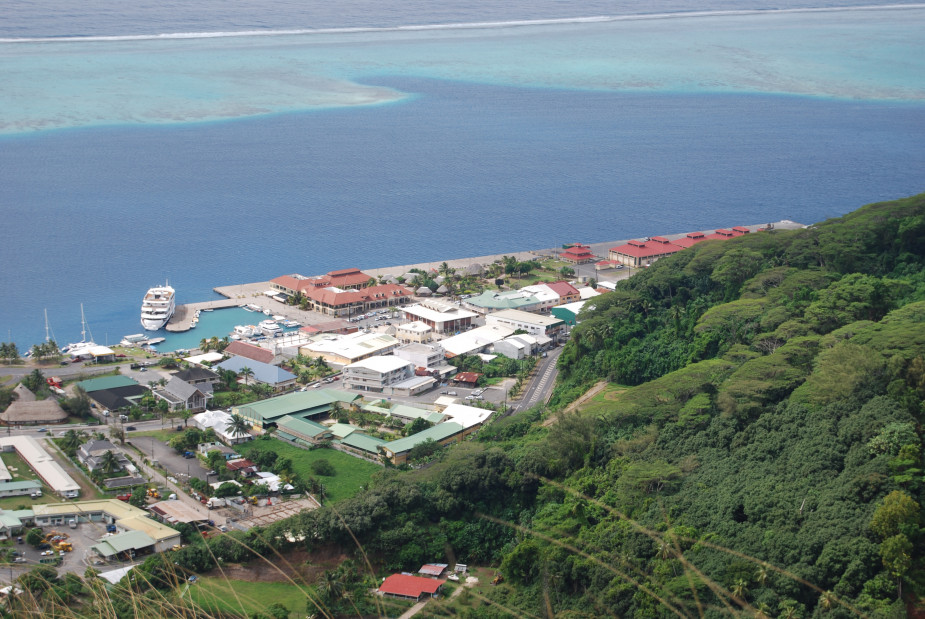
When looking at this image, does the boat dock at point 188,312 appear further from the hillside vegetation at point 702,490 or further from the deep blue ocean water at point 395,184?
the hillside vegetation at point 702,490

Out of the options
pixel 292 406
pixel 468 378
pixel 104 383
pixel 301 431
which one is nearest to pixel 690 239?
pixel 468 378

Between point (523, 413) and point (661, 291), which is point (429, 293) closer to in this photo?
point (661, 291)

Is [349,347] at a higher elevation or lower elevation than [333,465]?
higher

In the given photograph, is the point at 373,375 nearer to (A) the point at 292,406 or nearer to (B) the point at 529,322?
(A) the point at 292,406

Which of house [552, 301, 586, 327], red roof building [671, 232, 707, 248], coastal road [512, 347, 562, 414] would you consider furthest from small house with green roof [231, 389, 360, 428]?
red roof building [671, 232, 707, 248]

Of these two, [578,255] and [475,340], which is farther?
[578,255]

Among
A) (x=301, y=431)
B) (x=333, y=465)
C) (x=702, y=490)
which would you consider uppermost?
(x=702, y=490)

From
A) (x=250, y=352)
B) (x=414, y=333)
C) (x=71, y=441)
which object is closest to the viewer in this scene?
(x=71, y=441)

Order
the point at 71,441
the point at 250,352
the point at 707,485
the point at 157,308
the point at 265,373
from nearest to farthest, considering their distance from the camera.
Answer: the point at 707,485 → the point at 71,441 → the point at 265,373 → the point at 250,352 → the point at 157,308
